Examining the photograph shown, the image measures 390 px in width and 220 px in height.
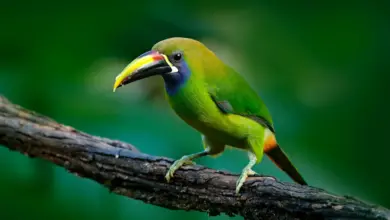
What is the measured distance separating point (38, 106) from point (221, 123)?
76 centimetres

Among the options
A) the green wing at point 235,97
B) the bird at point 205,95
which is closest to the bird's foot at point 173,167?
the bird at point 205,95

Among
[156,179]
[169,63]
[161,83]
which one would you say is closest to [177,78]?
[169,63]

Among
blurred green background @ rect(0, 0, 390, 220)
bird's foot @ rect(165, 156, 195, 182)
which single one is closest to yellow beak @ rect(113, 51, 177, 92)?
bird's foot @ rect(165, 156, 195, 182)

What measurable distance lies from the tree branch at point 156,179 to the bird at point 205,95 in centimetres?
4

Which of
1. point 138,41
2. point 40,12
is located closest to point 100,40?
point 138,41

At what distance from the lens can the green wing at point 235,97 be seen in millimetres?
1354

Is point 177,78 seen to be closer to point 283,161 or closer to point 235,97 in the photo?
point 235,97

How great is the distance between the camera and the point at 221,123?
137 centimetres

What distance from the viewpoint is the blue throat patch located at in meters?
1.31

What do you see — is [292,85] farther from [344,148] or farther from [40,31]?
[40,31]

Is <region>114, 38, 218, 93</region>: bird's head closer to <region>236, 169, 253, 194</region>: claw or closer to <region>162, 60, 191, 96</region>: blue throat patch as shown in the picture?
<region>162, 60, 191, 96</region>: blue throat patch

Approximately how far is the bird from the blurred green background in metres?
0.38

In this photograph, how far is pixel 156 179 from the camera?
1.42 m

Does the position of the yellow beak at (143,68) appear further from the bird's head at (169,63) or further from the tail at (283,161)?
the tail at (283,161)
